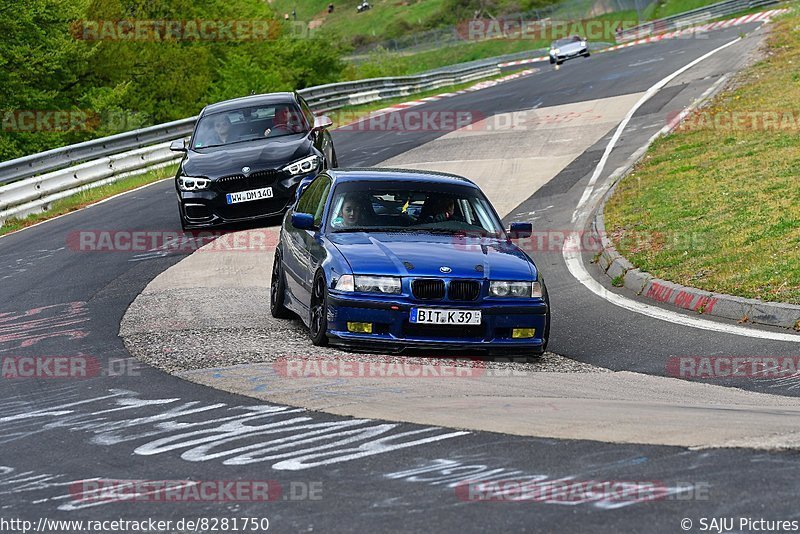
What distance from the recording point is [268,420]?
22.7ft

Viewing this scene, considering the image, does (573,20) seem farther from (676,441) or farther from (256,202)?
(676,441)

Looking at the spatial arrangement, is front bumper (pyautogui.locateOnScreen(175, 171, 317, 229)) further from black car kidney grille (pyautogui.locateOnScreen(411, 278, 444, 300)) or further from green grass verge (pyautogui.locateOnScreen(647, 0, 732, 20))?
green grass verge (pyautogui.locateOnScreen(647, 0, 732, 20))

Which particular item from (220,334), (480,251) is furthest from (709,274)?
(220,334)

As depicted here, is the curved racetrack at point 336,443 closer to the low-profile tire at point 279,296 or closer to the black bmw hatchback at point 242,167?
the low-profile tire at point 279,296

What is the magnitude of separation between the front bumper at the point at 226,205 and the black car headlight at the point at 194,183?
5cm

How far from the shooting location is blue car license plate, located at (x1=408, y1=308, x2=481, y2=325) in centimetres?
917

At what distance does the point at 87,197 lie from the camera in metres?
23.0

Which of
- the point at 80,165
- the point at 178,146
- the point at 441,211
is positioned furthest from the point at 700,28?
the point at 441,211

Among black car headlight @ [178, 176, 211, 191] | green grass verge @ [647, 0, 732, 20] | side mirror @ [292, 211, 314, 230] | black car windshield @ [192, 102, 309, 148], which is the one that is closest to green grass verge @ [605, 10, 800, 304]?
side mirror @ [292, 211, 314, 230]

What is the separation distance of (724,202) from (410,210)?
20.5 ft

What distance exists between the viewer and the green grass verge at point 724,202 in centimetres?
1196

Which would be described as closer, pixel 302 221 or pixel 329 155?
pixel 302 221

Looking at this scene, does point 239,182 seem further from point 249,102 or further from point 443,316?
point 443,316

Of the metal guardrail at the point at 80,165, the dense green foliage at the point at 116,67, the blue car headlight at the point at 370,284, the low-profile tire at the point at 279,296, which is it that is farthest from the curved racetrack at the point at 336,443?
the dense green foliage at the point at 116,67
